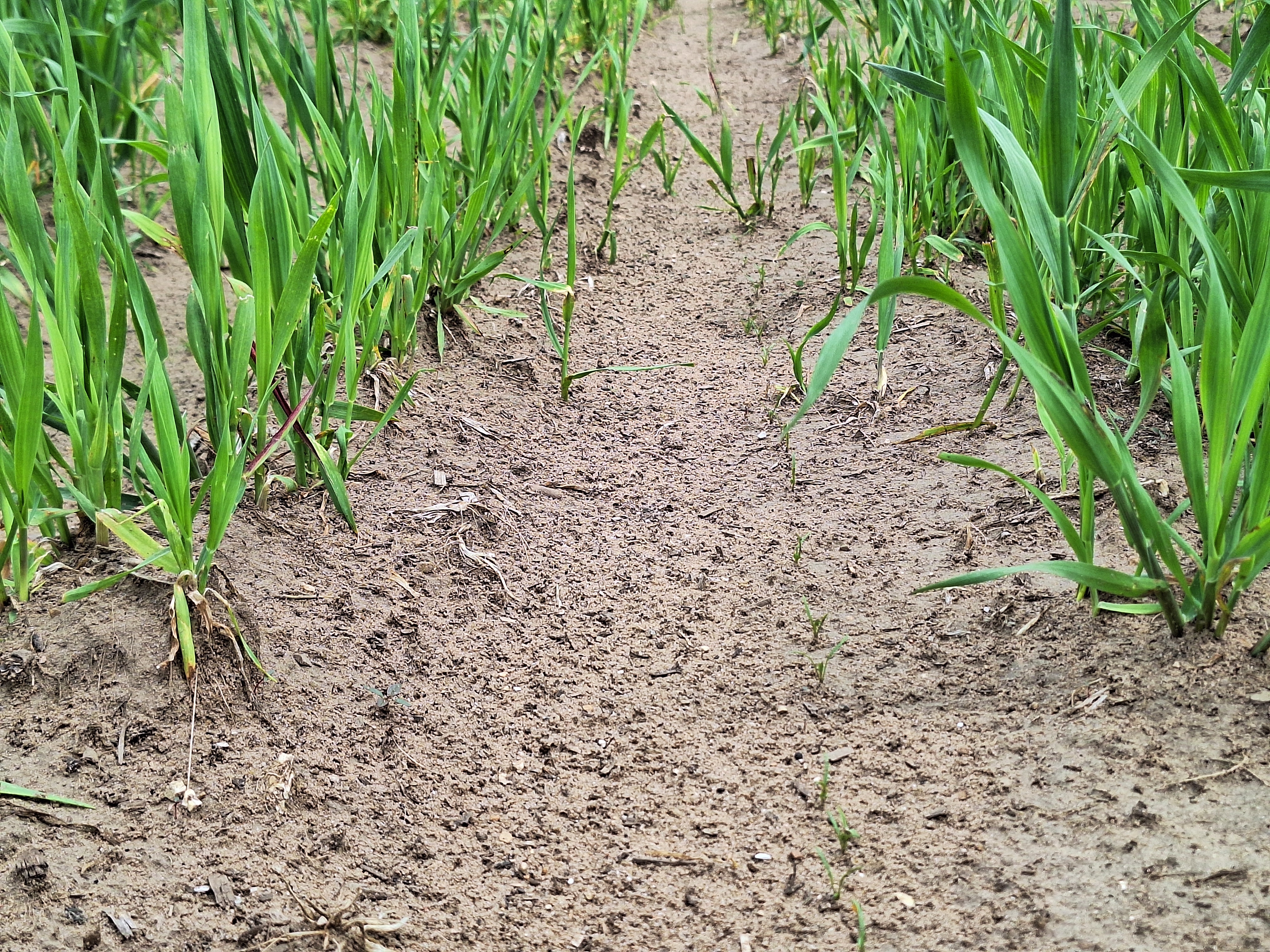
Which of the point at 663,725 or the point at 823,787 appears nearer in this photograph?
the point at 823,787

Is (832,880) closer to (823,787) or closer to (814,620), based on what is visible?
(823,787)

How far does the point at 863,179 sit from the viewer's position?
2.72 metres

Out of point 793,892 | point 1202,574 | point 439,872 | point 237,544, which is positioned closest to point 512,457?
point 237,544

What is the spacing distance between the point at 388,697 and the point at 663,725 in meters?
0.36

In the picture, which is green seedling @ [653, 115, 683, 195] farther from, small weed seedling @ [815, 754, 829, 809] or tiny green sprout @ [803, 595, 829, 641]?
small weed seedling @ [815, 754, 829, 809]

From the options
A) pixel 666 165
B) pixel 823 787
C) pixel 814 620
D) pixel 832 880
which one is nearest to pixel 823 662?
pixel 814 620

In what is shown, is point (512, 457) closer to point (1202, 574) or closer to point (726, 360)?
point (726, 360)

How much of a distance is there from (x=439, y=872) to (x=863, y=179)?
2129 mm

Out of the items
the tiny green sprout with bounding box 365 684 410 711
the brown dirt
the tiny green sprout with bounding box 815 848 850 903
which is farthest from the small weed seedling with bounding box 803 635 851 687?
the tiny green sprout with bounding box 365 684 410 711

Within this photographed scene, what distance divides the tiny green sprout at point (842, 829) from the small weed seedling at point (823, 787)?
2 centimetres

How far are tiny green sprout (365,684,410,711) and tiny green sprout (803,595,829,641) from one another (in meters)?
0.54

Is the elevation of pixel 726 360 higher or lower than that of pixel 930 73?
lower

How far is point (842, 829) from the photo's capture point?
1.14 metres

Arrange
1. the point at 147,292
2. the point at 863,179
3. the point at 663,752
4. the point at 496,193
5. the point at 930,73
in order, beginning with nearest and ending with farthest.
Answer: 1. the point at 663,752
2. the point at 147,292
3. the point at 930,73
4. the point at 496,193
5. the point at 863,179
